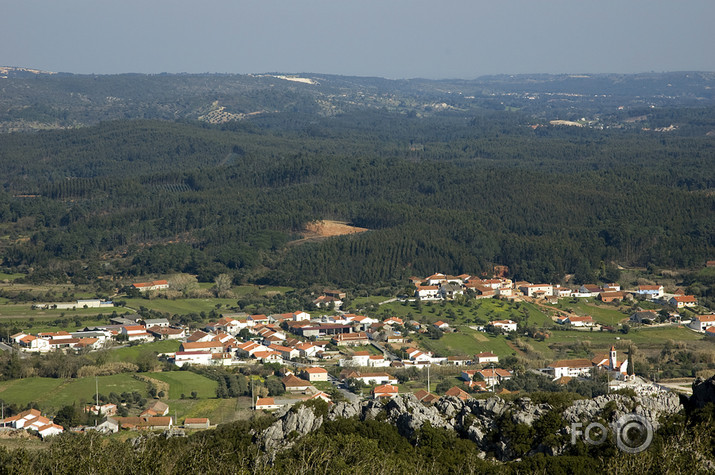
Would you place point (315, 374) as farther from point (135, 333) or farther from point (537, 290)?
point (537, 290)

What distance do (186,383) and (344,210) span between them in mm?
49370

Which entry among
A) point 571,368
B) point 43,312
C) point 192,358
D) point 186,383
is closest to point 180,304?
point 43,312

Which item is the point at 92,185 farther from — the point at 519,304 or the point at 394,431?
the point at 394,431

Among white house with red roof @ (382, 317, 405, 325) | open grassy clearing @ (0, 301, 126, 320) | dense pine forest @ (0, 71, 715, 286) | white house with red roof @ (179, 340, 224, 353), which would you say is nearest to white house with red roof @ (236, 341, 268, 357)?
white house with red roof @ (179, 340, 224, 353)

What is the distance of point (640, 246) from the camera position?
80.8 metres

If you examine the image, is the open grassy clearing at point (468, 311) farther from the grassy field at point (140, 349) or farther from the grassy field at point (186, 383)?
the grassy field at point (186, 383)

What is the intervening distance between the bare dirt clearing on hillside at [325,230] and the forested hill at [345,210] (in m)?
1.01

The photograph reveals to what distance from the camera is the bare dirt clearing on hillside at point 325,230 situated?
284 feet

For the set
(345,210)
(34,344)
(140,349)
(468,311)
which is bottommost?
(468,311)

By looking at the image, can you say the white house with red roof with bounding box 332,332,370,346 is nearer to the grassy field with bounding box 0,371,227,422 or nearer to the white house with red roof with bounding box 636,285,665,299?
the grassy field with bounding box 0,371,227,422

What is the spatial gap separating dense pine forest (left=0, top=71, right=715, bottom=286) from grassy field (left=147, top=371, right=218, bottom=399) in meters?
24.8

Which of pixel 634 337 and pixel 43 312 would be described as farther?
pixel 43 312

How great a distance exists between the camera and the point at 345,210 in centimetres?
9525

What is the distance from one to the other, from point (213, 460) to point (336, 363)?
92.3ft
